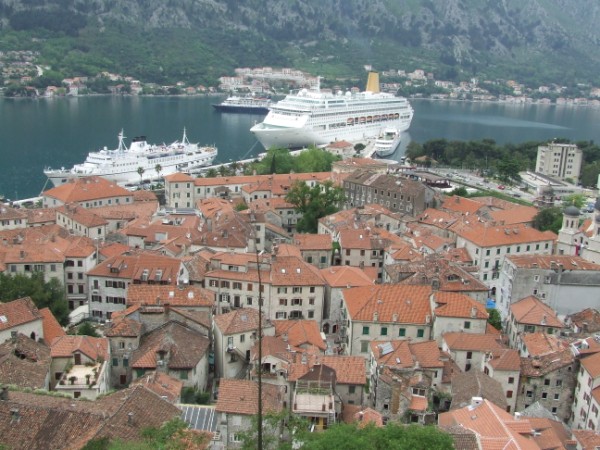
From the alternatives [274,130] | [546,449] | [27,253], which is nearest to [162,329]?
[27,253]

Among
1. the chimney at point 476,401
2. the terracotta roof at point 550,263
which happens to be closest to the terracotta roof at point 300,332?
the chimney at point 476,401

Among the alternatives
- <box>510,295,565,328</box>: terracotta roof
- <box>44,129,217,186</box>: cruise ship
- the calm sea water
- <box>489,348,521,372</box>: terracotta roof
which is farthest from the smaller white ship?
<box>489,348,521,372</box>: terracotta roof

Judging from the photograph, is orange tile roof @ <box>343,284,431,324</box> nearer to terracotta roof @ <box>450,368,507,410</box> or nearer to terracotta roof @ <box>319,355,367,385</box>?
terracotta roof @ <box>319,355,367,385</box>

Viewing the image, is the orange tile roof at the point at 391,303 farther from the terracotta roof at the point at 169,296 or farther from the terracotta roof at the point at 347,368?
the terracotta roof at the point at 169,296

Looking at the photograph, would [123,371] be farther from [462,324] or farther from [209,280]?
[462,324]

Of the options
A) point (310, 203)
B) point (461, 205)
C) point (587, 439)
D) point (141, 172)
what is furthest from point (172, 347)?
point (141, 172)

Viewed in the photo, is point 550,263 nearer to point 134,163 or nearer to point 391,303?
point 391,303
